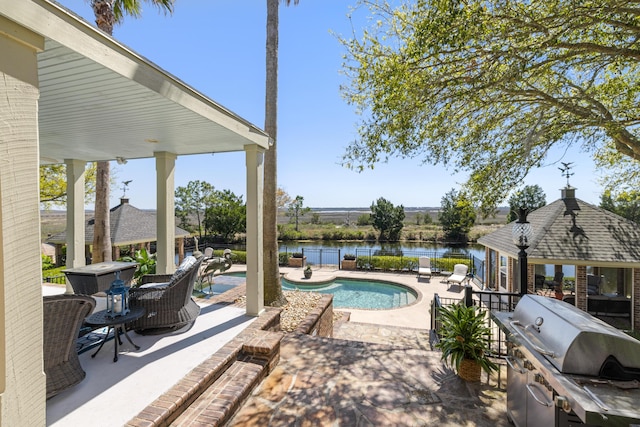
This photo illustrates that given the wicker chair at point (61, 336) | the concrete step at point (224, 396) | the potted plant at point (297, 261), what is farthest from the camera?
the potted plant at point (297, 261)

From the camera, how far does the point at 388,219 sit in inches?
1277

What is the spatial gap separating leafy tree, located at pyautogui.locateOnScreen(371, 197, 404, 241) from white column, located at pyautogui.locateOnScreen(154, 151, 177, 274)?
93.6 feet

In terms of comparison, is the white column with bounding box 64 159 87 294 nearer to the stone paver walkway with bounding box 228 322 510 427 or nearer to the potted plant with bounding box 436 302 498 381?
the stone paver walkway with bounding box 228 322 510 427

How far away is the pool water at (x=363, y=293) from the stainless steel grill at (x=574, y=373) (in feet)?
29.3

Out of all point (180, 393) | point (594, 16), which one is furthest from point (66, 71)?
point (594, 16)

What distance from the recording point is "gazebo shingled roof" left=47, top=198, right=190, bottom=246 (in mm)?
11852

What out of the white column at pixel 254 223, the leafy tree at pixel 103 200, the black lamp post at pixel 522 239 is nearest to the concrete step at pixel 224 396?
the white column at pixel 254 223

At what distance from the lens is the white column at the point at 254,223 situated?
4816 mm

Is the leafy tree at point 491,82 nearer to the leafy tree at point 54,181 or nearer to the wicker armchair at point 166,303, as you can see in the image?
the wicker armchair at point 166,303

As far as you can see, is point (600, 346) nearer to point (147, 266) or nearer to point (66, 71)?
point (66, 71)

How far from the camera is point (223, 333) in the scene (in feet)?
13.4

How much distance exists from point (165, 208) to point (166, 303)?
257cm

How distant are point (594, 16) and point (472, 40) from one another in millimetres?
1534

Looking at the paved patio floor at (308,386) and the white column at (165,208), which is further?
the white column at (165,208)
